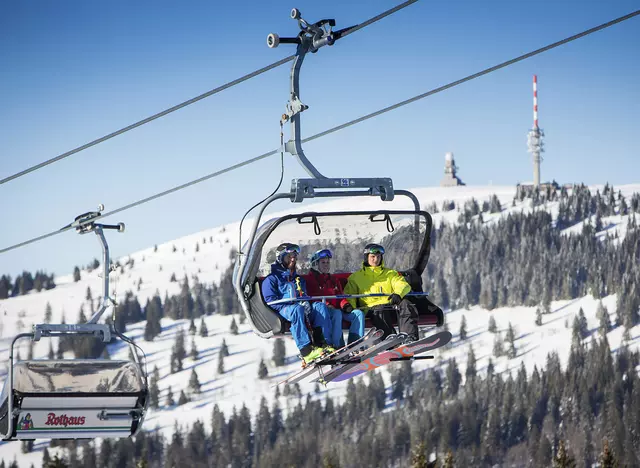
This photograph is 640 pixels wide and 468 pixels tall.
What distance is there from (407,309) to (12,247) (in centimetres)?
1103

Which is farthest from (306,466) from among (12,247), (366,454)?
(12,247)

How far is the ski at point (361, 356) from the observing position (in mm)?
16219

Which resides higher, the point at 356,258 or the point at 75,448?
the point at 356,258

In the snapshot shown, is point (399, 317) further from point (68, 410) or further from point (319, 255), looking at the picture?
point (68, 410)

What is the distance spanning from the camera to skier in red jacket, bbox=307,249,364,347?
1678 cm

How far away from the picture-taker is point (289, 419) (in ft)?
636

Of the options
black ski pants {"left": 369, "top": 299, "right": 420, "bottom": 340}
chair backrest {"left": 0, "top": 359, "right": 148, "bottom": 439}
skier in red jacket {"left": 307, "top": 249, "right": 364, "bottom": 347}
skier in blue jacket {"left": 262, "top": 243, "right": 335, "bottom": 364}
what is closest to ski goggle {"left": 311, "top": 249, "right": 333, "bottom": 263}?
skier in red jacket {"left": 307, "top": 249, "right": 364, "bottom": 347}

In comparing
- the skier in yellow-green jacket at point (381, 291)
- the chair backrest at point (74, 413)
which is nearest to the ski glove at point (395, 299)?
the skier in yellow-green jacket at point (381, 291)

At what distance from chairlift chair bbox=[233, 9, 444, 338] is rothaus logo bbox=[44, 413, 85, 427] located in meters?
Result: 4.70

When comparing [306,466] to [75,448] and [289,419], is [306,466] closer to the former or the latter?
[289,419]

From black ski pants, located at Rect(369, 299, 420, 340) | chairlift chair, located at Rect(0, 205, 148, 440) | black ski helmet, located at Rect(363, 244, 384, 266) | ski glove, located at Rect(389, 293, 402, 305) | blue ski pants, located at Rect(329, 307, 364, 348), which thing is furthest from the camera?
chairlift chair, located at Rect(0, 205, 148, 440)

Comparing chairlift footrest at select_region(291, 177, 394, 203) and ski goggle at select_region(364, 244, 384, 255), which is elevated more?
chairlift footrest at select_region(291, 177, 394, 203)

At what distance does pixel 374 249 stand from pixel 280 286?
1408mm

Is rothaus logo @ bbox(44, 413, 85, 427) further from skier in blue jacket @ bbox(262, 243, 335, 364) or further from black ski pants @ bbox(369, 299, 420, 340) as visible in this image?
black ski pants @ bbox(369, 299, 420, 340)
